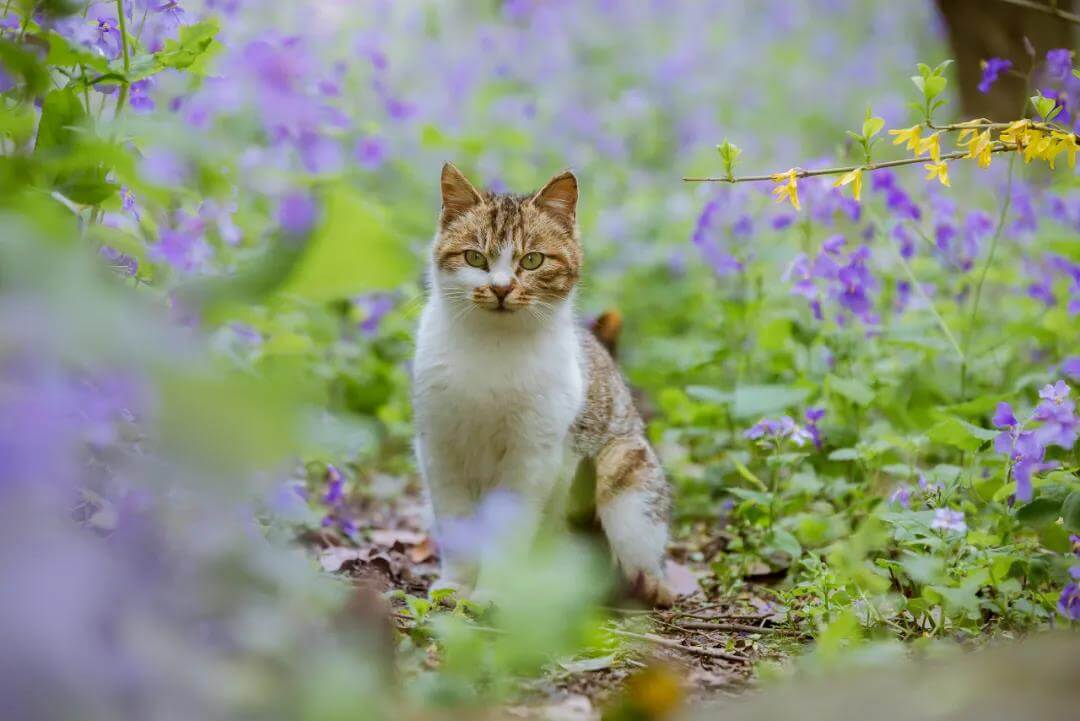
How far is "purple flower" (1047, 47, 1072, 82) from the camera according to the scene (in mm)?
3234

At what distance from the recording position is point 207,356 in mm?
1121

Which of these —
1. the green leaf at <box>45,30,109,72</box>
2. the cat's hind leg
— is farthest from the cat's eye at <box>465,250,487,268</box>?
the green leaf at <box>45,30,109,72</box>

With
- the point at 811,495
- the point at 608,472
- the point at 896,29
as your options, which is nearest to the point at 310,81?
the point at 608,472

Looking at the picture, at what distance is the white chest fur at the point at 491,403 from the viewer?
3082 millimetres

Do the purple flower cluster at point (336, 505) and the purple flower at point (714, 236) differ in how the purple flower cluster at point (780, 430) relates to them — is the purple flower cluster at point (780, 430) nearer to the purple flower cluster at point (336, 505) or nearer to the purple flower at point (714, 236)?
the purple flower at point (714, 236)

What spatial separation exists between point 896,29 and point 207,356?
11.3 m

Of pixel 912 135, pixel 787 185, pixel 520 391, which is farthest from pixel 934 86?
pixel 520 391

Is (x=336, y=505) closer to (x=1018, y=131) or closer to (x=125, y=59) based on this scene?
(x=125, y=59)

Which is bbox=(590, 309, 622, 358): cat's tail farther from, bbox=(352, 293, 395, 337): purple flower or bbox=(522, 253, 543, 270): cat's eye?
bbox=(352, 293, 395, 337): purple flower

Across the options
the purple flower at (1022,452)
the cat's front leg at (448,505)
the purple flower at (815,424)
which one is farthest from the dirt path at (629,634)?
the purple flower at (1022,452)

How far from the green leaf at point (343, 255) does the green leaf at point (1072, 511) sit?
155cm

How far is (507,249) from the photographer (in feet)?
10.5

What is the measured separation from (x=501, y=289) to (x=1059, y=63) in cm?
189

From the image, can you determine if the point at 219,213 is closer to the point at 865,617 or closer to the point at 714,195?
the point at 714,195
